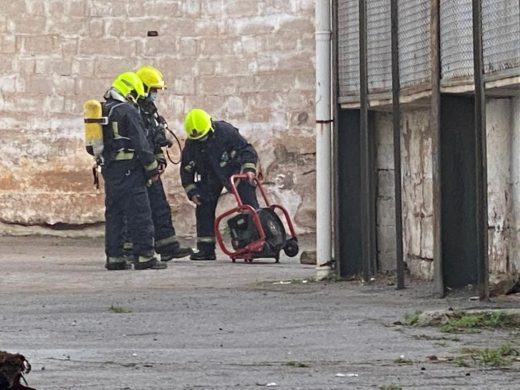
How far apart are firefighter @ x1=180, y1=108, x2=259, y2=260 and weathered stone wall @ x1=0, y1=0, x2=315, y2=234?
3.48 m

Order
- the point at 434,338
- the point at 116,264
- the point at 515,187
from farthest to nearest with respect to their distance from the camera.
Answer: the point at 116,264 → the point at 515,187 → the point at 434,338

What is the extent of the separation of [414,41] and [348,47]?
146 centimetres

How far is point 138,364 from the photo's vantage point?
28.2 ft

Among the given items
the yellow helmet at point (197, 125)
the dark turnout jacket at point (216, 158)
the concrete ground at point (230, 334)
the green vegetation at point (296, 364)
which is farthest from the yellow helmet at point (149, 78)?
the green vegetation at point (296, 364)

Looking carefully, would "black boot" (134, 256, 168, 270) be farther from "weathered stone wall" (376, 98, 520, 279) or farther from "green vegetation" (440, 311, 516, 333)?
"green vegetation" (440, 311, 516, 333)

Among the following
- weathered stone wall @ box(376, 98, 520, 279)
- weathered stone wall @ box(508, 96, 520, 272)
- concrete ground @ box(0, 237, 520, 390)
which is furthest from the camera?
weathered stone wall @ box(376, 98, 520, 279)

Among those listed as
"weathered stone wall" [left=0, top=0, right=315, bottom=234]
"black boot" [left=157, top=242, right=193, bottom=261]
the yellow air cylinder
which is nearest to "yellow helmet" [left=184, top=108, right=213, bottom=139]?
"black boot" [left=157, top=242, right=193, bottom=261]

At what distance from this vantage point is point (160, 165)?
58.6ft

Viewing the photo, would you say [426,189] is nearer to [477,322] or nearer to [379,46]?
[379,46]

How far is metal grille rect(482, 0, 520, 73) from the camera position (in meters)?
11.0

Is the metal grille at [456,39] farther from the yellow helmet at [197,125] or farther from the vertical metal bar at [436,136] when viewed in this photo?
the yellow helmet at [197,125]

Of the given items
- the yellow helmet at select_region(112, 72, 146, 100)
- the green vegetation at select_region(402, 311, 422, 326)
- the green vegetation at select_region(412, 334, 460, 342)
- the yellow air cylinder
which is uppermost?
the yellow helmet at select_region(112, 72, 146, 100)

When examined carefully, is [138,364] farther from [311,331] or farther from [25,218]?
[25,218]

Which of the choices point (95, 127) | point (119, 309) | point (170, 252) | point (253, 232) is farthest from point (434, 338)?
point (170, 252)
